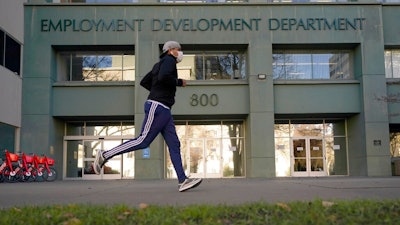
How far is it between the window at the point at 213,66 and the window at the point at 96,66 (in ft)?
8.90

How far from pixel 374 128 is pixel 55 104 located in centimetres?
1530

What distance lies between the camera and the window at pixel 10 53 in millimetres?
20594

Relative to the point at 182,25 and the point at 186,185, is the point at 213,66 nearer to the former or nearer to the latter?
the point at 182,25

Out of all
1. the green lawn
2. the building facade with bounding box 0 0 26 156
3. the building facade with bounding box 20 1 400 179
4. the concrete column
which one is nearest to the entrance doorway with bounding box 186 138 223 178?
the building facade with bounding box 20 1 400 179

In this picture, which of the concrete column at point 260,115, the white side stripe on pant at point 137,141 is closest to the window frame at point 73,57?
the concrete column at point 260,115

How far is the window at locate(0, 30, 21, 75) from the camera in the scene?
20594mm

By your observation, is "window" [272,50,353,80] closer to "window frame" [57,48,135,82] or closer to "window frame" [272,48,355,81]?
"window frame" [272,48,355,81]

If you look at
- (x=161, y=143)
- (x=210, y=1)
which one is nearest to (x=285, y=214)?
(x=161, y=143)

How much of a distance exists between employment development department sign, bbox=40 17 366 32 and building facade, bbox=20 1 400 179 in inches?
1.9

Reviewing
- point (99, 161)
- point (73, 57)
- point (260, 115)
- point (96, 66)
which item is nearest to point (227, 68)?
point (260, 115)

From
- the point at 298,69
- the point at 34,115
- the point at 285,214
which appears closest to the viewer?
the point at 285,214

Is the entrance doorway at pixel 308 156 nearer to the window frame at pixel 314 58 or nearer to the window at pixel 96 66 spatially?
the window frame at pixel 314 58

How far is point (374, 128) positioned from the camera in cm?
2295

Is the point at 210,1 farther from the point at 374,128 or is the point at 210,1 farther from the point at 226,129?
the point at 374,128
